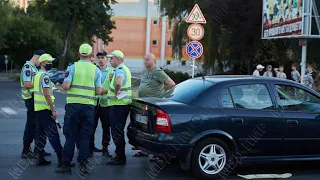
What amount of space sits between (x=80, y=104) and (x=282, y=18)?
15619 millimetres

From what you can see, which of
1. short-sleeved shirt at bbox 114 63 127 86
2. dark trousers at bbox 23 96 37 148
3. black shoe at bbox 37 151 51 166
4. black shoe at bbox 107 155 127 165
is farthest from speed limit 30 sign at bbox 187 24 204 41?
black shoe at bbox 37 151 51 166

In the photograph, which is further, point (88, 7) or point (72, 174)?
point (88, 7)

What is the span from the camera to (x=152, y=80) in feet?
25.6

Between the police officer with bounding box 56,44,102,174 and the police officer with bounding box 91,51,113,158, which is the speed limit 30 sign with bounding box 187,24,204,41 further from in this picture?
the police officer with bounding box 56,44,102,174

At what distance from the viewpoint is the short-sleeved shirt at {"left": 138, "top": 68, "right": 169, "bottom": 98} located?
25.3ft

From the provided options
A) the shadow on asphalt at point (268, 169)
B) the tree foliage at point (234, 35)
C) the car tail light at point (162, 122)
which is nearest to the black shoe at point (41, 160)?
the shadow on asphalt at point (268, 169)

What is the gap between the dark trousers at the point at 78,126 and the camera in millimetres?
6414

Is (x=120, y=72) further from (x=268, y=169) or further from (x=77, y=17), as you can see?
(x=77, y=17)

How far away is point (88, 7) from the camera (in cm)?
4362

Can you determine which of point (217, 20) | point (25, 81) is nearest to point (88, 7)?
point (217, 20)

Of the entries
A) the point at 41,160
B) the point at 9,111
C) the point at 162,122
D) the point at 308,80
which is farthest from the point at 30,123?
the point at 308,80

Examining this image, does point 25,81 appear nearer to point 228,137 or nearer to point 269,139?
point 228,137

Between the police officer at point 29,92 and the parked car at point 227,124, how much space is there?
189 centimetres

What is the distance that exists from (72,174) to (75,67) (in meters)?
1.65
